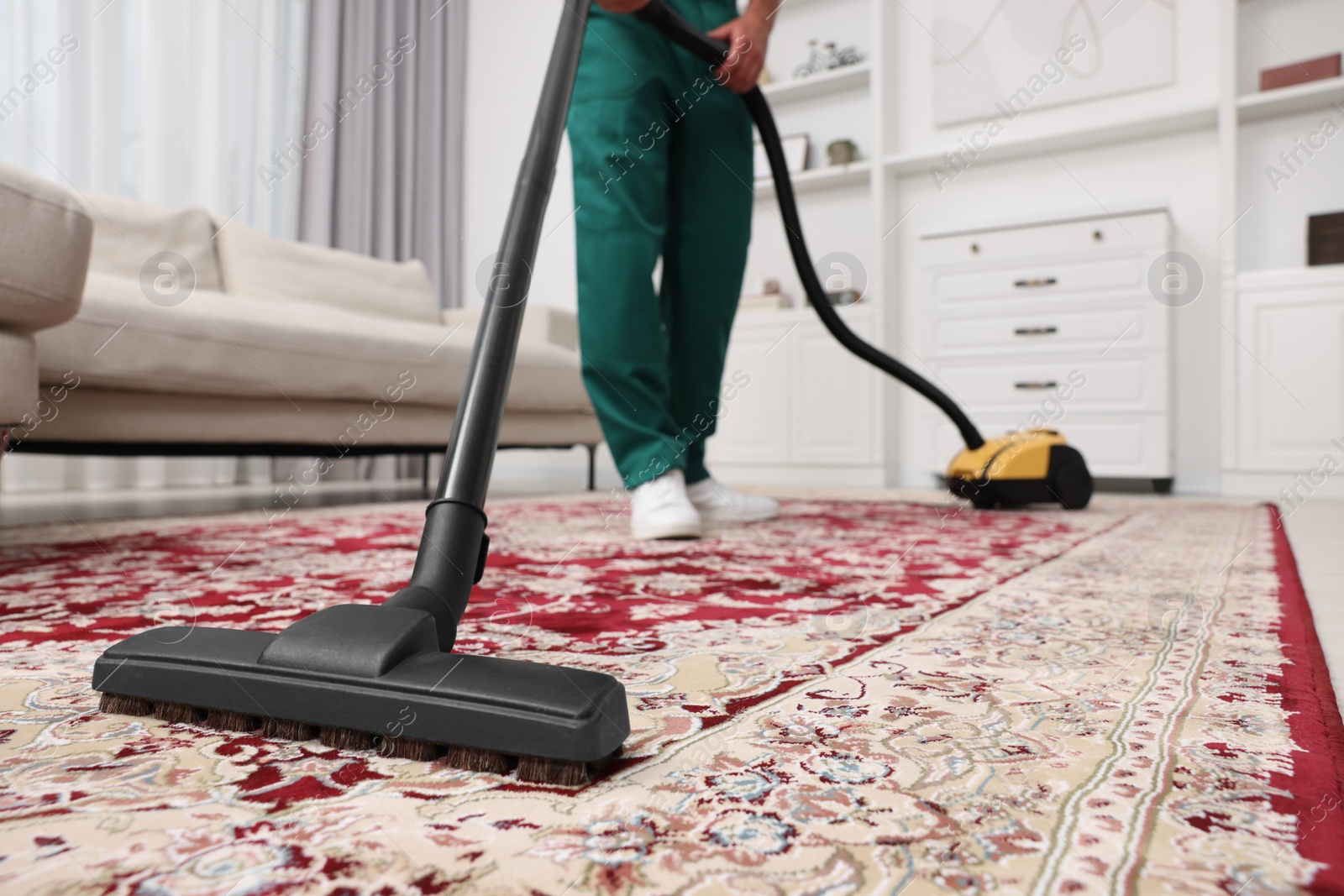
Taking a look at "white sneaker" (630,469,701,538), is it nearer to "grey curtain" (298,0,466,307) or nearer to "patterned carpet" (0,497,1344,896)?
"patterned carpet" (0,497,1344,896)

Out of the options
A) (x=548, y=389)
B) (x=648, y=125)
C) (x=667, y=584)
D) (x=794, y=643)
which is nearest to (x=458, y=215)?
(x=548, y=389)

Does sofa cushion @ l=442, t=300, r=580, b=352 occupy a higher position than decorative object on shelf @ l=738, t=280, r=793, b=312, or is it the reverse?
decorative object on shelf @ l=738, t=280, r=793, b=312

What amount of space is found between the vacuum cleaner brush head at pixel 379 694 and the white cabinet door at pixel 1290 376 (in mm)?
2932

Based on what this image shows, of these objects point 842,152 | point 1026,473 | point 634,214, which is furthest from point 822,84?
point 634,214

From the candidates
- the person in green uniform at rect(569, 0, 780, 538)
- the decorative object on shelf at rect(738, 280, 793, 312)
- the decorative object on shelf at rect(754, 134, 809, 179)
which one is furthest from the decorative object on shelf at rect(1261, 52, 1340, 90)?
the person in green uniform at rect(569, 0, 780, 538)

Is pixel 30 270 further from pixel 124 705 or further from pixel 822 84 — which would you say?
pixel 822 84

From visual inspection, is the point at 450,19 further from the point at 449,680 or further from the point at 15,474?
the point at 449,680

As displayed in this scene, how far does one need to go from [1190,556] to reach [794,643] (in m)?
0.75

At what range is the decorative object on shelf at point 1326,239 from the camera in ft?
8.87

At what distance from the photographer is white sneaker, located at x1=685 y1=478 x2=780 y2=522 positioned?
63.5 inches

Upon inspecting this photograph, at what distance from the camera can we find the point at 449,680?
35cm

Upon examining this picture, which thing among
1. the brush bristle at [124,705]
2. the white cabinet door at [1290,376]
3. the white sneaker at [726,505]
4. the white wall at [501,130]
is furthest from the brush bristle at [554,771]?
the white wall at [501,130]

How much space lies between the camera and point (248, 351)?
1.69 metres

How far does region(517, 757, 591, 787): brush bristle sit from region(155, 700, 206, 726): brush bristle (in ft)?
0.59
